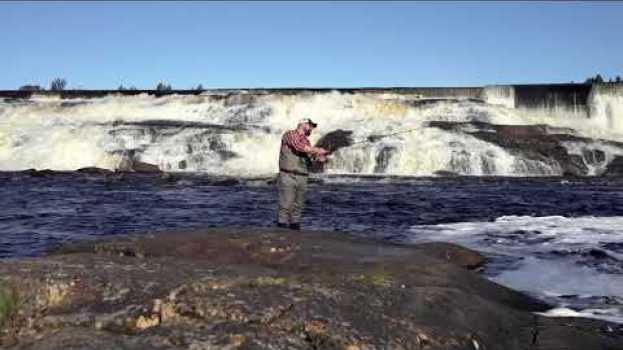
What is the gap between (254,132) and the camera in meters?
35.8

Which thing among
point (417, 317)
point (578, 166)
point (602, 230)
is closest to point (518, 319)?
point (417, 317)

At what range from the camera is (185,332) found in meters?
4.67

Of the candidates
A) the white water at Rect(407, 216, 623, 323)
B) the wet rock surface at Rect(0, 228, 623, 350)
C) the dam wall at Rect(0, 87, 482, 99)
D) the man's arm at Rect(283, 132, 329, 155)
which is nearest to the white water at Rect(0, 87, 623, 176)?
the dam wall at Rect(0, 87, 482, 99)

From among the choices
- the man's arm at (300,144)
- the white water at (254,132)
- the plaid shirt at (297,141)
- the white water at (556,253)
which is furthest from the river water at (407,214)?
the white water at (254,132)

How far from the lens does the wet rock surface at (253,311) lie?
4707 mm

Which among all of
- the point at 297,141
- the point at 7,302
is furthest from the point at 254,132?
the point at 7,302

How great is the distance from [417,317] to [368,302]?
353mm

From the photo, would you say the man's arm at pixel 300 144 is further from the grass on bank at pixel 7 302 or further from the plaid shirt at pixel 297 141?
the grass on bank at pixel 7 302

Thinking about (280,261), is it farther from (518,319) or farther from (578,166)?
(578,166)

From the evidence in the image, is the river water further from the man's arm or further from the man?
the man's arm

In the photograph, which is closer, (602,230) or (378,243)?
(378,243)

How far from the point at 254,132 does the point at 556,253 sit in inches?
995

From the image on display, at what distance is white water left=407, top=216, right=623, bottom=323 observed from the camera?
27.0ft

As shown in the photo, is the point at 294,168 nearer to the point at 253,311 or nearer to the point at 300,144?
the point at 300,144
